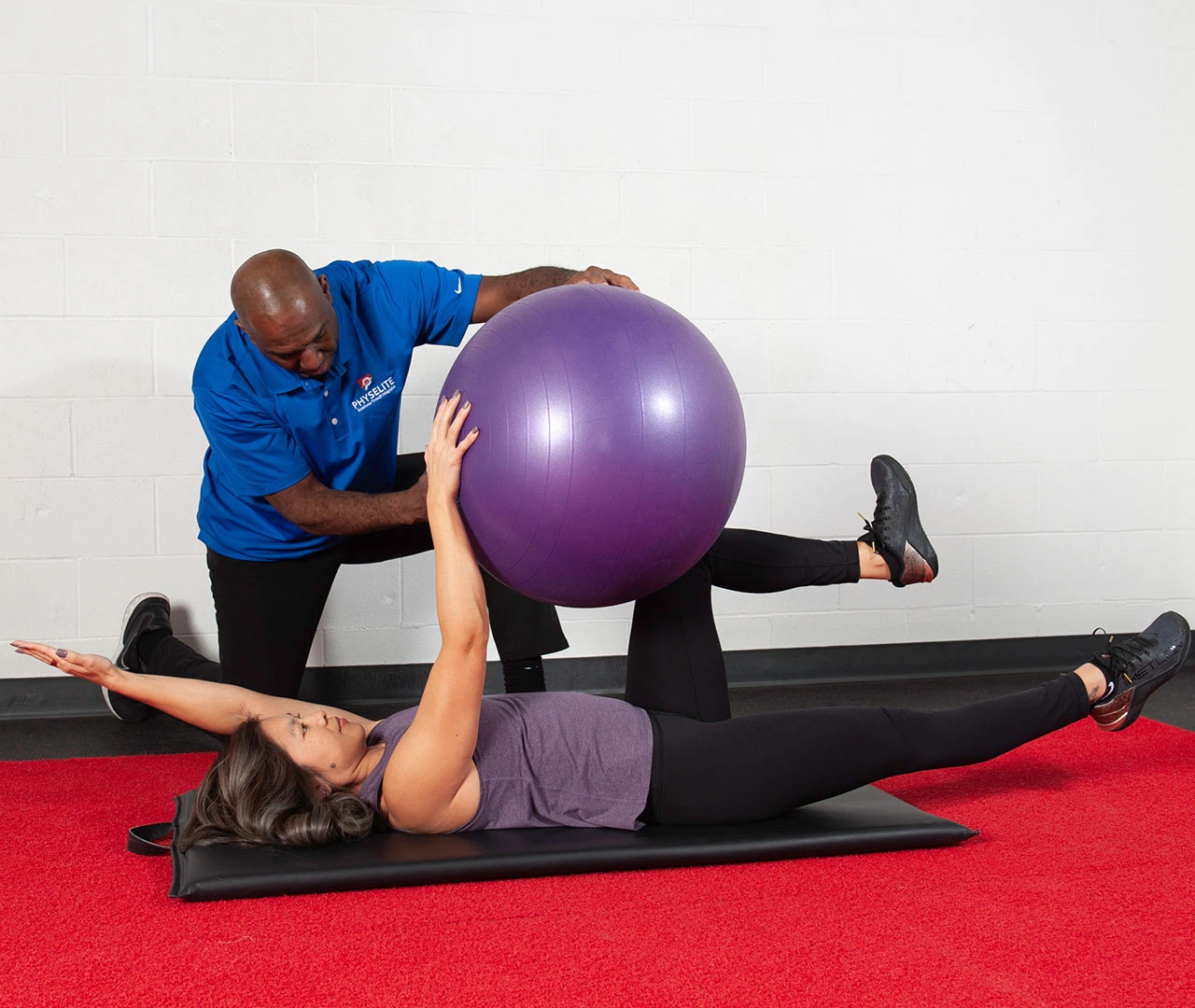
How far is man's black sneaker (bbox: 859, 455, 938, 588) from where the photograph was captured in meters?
2.44

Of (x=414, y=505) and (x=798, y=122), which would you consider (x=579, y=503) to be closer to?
(x=414, y=505)

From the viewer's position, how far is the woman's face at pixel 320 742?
1.83m

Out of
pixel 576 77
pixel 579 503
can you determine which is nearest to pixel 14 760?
pixel 579 503

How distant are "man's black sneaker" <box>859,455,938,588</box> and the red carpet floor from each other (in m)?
0.58

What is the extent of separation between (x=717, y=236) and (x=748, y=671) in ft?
4.86

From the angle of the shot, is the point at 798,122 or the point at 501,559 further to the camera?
the point at 798,122

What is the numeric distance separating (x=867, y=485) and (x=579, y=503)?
7.49ft

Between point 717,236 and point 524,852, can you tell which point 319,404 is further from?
point 717,236

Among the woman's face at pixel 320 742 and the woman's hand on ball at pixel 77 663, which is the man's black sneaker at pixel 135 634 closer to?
the woman's hand on ball at pixel 77 663

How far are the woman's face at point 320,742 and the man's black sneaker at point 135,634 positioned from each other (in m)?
1.36

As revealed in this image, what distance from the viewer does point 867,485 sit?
374 centimetres

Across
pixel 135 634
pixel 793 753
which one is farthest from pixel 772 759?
pixel 135 634

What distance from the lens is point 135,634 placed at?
3152mm

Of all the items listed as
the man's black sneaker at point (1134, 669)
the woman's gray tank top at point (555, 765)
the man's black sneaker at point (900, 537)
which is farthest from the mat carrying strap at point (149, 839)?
the man's black sneaker at point (1134, 669)
